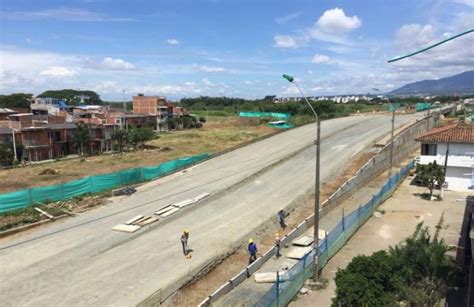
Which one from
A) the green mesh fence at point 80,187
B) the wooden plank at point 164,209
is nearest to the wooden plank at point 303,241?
the wooden plank at point 164,209

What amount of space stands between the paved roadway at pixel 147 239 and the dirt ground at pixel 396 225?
18.1ft

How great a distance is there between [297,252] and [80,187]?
18673mm

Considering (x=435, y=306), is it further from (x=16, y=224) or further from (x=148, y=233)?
(x=16, y=224)

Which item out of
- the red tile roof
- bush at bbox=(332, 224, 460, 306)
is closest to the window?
the red tile roof

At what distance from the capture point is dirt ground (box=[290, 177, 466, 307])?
1836cm

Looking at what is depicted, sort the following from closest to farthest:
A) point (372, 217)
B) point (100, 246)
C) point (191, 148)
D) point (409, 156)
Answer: point (100, 246) < point (372, 217) < point (409, 156) < point (191, 148)

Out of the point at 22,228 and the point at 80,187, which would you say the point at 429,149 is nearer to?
the point at 80,187

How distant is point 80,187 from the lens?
31.9 m

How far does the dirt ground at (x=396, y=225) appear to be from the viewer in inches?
723

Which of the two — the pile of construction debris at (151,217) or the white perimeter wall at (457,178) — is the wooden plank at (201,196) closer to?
the pile of construction debris at (151,217)

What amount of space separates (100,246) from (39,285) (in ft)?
14.4

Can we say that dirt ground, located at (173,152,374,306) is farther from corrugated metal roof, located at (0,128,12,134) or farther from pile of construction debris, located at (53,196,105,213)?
corrugated metal roof, located at (0,128,12,134)

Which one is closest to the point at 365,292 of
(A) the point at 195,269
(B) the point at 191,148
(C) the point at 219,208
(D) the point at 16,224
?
(A) the point at 195,269

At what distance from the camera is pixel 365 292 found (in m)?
13.7
